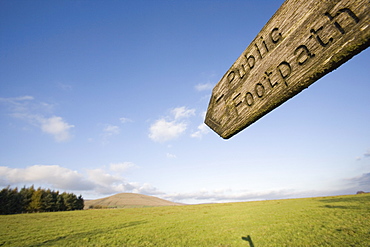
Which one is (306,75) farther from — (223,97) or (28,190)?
(28,190)

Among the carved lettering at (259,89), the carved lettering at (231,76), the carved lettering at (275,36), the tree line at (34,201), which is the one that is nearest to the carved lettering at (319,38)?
the carved lettering at (275,36)

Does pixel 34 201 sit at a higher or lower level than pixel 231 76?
higher

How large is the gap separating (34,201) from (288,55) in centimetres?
9137

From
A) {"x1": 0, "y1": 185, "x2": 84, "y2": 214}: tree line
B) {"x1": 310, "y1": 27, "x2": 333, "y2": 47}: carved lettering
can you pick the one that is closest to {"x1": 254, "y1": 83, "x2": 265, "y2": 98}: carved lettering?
{"x1": 310, "y1": 27, "x2": 333, "y2": 47}: carved lettering

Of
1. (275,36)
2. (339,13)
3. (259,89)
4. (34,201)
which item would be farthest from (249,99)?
(34,201)

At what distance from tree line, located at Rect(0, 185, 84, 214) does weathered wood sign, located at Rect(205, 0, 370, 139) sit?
8347 centimetres

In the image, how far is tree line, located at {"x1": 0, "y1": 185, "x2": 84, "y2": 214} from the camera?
189ft

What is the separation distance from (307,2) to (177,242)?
1246cm

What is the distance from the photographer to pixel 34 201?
2596 inches

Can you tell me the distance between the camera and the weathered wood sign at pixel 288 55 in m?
0.71

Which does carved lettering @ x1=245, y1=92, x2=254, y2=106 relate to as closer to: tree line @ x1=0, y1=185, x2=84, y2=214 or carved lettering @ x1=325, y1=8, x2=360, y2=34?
carved lettering @ x1=325, y1=8, x2=360, y2=34

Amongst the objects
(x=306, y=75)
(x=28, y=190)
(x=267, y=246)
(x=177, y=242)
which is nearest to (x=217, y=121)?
(x=306, y=75)

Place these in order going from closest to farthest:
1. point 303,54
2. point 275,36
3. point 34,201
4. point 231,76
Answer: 1. point 303,54
2. point 275,36
3. point 231,76
4. point 34,201

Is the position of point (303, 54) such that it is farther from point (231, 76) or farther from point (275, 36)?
point (231, 76)
